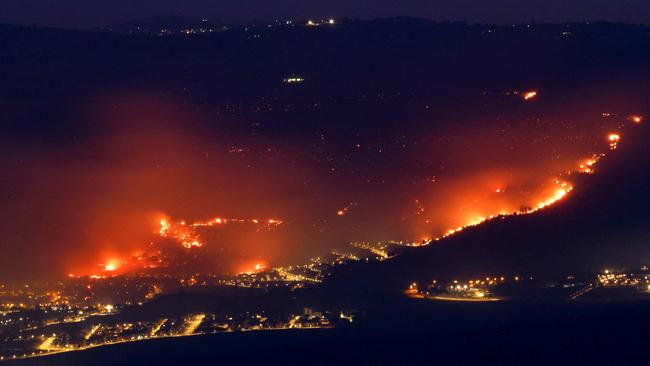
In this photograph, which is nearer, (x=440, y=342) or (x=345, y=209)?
(x=440, y=342)

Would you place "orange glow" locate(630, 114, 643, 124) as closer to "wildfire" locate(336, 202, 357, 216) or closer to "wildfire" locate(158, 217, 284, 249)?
"wildfire" locate(336, 202, 357, 216)

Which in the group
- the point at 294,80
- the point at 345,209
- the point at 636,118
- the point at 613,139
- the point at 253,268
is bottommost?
the point at 253,268

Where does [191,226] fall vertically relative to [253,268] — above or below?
above

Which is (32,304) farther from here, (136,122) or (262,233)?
(136,122)

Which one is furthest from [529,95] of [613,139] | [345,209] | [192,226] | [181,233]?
[181,233]

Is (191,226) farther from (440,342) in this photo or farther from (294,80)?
(440,342)

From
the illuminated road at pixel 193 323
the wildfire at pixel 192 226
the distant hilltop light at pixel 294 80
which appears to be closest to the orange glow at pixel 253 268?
the wildfire at pixel 192 226

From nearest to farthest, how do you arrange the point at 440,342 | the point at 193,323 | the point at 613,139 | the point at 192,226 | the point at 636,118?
the point at 440,342
the point at 193,323
the point at 613,139
the point at 192,226
the point at 636,118

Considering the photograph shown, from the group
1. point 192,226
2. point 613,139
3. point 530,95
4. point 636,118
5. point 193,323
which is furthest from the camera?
point 530,95

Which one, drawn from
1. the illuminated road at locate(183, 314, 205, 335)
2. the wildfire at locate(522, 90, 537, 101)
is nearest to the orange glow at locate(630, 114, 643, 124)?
the wildfire at locate(522, 90, 537, 101)

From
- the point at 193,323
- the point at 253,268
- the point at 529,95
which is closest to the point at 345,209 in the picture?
the point at 253,268

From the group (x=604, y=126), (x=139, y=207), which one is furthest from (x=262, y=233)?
(x=604, y=126)
